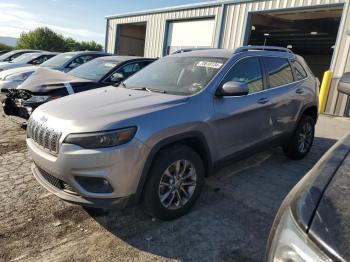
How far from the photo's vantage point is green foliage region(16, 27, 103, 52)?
45.0 m

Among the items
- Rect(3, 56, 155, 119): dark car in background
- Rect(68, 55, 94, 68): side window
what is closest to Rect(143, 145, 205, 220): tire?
Rect(3, 56, 155, 119): dark car in background

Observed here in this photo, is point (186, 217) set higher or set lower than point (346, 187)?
lower

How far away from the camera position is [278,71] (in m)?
4.71

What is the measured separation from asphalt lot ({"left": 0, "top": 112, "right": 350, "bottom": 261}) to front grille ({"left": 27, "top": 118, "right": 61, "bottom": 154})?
80 cm

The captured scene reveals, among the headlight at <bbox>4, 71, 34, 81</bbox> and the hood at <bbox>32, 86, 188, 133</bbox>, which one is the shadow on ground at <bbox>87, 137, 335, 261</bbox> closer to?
the hood at <bbox>32, 86, 188, 133</bbox>

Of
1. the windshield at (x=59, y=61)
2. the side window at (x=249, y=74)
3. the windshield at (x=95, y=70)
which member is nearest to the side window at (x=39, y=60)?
the windshield at (x=59, y=61)

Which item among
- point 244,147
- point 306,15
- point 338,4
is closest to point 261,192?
point 244,147

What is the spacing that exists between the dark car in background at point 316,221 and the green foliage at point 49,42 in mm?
47363

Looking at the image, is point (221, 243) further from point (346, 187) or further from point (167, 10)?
point (167, 10)

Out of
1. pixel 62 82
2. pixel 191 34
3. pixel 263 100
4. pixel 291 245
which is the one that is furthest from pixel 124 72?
pixel 191 34

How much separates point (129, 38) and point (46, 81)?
1890 centimetres

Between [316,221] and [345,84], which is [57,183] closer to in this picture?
[316,221]

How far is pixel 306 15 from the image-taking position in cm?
1460

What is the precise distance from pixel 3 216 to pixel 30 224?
342 millimetres
